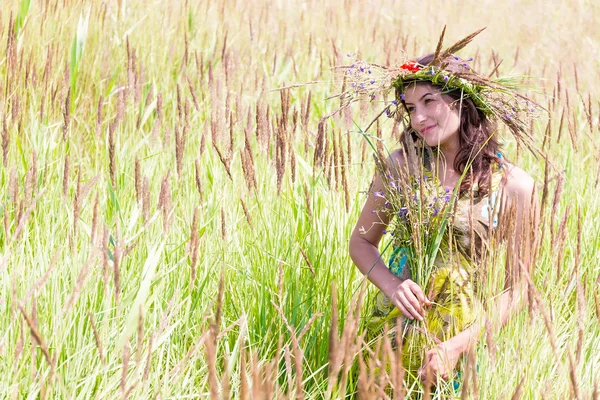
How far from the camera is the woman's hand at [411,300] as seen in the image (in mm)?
1799

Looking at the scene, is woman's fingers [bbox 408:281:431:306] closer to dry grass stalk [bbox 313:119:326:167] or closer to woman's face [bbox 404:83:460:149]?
woman's face [bbox 404:83:460:149]

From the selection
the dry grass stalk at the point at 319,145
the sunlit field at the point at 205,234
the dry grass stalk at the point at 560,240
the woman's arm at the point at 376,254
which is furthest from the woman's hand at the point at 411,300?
the dry grass stalk at the point at 319,145

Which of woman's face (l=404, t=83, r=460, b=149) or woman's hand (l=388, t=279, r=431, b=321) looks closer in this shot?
woman's hand (l=388, t=279, r=431, b=321)

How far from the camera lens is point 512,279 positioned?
158cm

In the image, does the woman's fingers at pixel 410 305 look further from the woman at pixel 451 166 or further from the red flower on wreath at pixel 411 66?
the red flower on wreath at pixel 411 66

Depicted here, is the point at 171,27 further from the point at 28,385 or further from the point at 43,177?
the point at 28,385

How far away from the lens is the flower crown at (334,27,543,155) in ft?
6.56

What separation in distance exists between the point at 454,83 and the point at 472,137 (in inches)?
6.3

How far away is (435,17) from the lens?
693cm

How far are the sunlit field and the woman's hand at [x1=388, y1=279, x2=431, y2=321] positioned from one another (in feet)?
0.48

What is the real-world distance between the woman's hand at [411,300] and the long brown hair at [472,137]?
1.15 ft

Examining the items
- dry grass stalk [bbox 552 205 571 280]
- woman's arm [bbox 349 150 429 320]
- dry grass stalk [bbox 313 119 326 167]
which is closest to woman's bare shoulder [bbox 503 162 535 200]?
dry grass stalk [bbox 552 205 571 280]

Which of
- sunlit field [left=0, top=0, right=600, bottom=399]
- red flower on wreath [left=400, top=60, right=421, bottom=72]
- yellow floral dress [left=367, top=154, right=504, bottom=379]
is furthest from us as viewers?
red flower on wreath [left=400, top=60, right=421, bottom=72]

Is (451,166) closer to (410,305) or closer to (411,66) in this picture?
(411,66)
